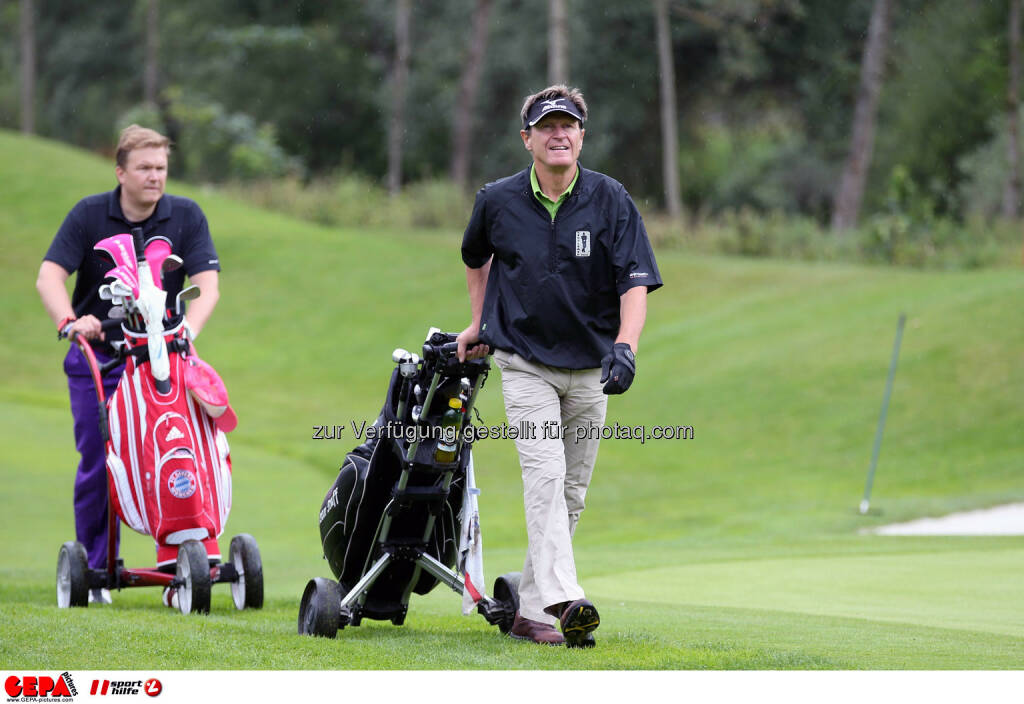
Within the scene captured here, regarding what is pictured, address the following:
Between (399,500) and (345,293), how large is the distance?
20145 mm

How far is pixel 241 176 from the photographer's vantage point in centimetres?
4216

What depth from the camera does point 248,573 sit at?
652 centimetres

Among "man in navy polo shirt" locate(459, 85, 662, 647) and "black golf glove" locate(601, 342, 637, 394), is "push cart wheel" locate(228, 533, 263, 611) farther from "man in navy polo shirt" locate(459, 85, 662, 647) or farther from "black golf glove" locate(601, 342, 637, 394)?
"black golf glove" locate(601, 342, 637, 394)

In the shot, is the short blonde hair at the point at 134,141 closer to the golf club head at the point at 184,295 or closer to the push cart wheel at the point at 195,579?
the golf club head at the point at 184,295

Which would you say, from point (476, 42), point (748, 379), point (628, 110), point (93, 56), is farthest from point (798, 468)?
point (93, 56)

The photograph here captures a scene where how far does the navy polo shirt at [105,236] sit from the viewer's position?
22.3 ft

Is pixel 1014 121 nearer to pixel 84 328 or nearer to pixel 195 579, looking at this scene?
pixel 84 328

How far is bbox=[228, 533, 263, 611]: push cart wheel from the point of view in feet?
21.4

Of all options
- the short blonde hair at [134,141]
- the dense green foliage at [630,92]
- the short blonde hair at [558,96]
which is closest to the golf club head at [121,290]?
the short blonde hair at [134,141]

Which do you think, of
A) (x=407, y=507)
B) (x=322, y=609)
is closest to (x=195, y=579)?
(x=322, y=609)

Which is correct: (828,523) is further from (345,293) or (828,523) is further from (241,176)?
(241,176)
